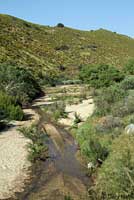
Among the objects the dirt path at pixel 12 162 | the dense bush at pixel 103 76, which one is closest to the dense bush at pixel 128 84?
the dense bush at pixel 103 76

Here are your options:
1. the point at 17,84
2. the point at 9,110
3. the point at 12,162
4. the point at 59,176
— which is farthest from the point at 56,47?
the point at 59,176

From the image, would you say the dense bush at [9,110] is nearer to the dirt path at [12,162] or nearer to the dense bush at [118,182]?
the dirt path at [12,162]

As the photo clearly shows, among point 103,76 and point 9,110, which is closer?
point 9,110

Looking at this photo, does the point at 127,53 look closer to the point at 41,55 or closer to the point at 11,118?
the point at 41,55

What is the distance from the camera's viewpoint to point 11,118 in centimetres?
3928

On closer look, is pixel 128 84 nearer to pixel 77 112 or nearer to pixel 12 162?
pixel 77 112

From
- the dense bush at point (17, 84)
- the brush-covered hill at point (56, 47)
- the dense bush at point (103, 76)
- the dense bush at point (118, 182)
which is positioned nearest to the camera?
the dense bush at point (118, 182)

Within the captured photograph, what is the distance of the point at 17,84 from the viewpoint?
53.5 metres

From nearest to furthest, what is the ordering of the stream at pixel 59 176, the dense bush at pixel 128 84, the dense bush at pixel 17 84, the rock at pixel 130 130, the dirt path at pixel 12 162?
1. the stream at pixel 59 176
2. the dirt path at pixel 12 162
3. the rock at pixel 130 130
4. the dense bush at pixel 128 84
5. the dense bush at pixel 17 84

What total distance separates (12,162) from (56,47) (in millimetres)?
98624

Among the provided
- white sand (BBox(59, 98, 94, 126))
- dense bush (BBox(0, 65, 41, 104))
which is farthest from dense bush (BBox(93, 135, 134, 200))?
dense bush (BBox(0, 65, 41, 104))

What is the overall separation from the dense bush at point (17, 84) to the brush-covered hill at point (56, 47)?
1021 inches

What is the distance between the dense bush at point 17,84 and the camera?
168ft

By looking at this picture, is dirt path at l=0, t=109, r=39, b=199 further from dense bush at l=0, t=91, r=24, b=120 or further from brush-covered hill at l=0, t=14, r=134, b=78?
brush-covered hill at l=0, t=14, r=134, b=78
